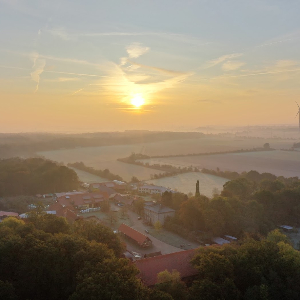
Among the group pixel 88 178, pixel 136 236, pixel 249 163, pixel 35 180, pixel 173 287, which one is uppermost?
pixel 35 180

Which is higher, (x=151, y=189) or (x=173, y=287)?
(x=173, y=287)

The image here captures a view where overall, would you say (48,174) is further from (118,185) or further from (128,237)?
(128,237)

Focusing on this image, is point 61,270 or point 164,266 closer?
point 61,270

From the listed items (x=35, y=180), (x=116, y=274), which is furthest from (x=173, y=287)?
(x=35, y=180)

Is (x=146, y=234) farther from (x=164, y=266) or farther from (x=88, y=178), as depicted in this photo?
(x=88, y=178)

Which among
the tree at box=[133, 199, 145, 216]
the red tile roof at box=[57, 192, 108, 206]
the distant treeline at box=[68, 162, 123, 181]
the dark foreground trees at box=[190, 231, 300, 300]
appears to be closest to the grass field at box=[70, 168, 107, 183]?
the distant treeline at box=[68, 162, 123, 181]

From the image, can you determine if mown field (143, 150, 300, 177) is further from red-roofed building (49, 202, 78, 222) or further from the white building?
red-roofed building (49, 202, 78, 222)

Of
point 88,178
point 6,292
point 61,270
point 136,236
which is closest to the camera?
point 6,292
